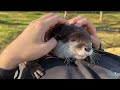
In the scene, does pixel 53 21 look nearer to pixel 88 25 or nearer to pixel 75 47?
pixel 75 47

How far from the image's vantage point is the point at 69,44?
1.65m

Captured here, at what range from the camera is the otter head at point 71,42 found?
1.62m

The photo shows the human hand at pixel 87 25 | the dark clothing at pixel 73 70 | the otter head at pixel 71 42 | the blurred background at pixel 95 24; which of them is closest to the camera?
the dark clothing at pixel 73 70

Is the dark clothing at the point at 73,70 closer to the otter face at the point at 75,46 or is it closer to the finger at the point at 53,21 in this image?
the otter face at the point at 75,46

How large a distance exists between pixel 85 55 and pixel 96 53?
0.13 metres

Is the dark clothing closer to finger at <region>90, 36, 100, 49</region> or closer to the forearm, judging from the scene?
the forearm

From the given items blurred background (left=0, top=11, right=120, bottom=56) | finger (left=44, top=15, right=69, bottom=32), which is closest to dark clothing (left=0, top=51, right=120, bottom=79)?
finger (left=44, top=15, right=69, bottom=32)

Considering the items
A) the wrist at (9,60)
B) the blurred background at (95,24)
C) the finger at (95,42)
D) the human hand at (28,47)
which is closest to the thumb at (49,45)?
the human hand at (28,47)

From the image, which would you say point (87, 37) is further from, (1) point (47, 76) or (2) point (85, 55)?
(1) point (47, 76)

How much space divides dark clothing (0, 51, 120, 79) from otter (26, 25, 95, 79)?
0.03 meters

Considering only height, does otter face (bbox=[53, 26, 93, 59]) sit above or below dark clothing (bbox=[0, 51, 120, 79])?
above

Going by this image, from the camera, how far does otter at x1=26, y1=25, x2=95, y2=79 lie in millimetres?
1609

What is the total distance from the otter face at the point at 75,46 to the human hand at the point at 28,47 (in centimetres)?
6
